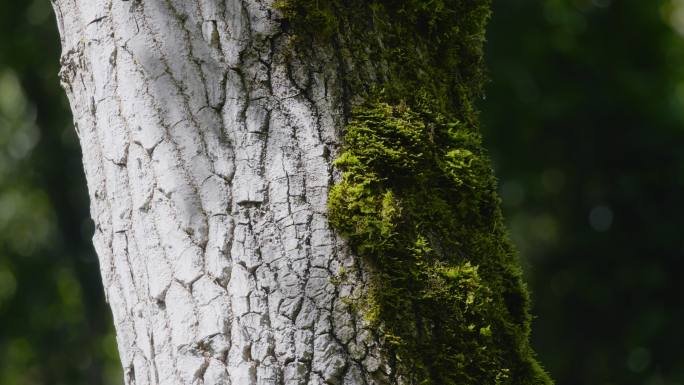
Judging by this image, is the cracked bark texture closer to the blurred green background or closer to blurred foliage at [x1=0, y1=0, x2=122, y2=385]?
the blurred green background

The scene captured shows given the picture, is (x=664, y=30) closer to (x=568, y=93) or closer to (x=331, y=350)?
(x=568, y=93)

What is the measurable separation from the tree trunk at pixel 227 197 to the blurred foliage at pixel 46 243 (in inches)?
474

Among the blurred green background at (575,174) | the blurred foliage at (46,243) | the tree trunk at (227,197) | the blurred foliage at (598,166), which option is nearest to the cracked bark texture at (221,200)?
the tree trunk at (227,197)

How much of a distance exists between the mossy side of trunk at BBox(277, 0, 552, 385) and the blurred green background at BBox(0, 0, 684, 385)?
Answer: 9.59 meters

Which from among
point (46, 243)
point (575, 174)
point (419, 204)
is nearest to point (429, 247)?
Result: point (419, 204)

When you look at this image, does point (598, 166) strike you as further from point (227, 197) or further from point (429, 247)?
point (227, 197)

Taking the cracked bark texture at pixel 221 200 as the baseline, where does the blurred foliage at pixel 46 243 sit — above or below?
above

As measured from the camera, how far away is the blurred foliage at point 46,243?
14.2 metres

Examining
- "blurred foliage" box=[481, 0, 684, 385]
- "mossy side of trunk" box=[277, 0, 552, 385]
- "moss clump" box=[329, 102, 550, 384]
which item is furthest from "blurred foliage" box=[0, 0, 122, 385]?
"moss clump" box=[329, 102, 550, 384]

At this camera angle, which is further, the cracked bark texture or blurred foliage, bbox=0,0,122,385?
blurred foliage, bbox=0,0,122,385

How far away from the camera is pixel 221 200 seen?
1657mm

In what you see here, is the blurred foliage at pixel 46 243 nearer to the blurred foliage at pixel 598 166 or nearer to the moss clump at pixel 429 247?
the blurred foliage at pixel 598 166

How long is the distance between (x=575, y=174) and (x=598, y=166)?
47cm

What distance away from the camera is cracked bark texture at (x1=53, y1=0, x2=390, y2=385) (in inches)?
62.7
